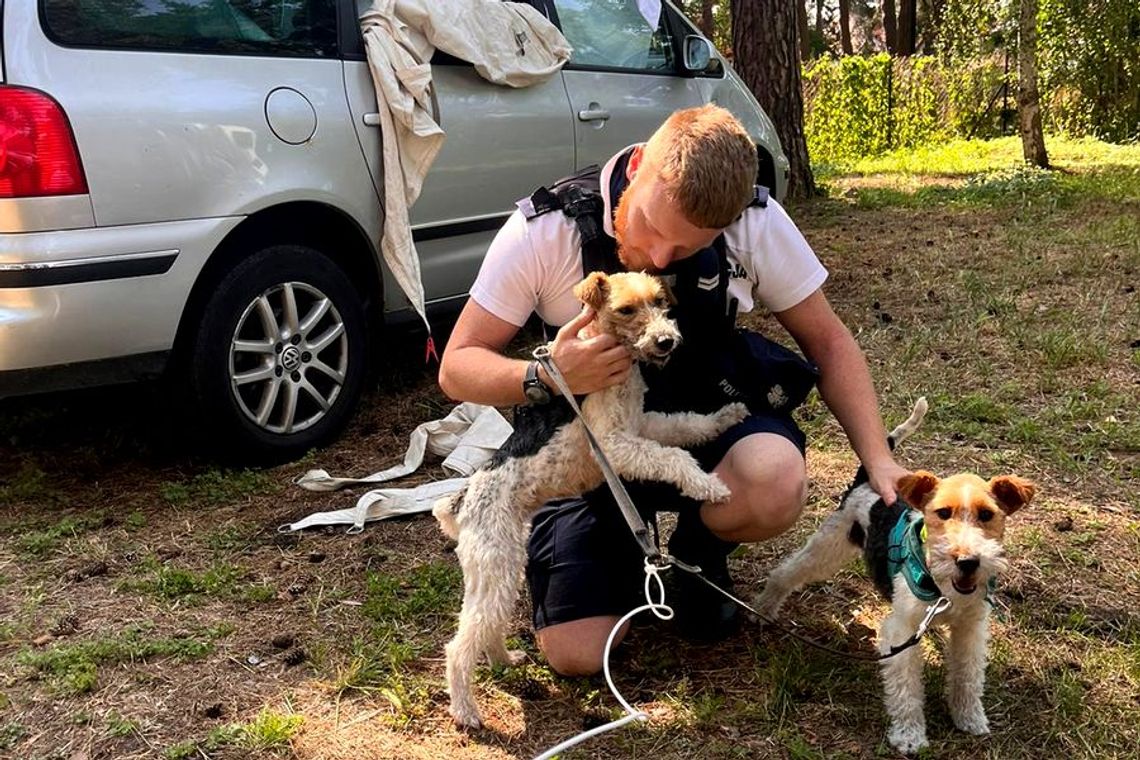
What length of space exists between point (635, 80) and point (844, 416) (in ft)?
12.5

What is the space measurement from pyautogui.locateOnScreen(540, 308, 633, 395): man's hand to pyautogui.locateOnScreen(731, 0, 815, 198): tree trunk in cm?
834

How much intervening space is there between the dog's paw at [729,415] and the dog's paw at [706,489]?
0.29m

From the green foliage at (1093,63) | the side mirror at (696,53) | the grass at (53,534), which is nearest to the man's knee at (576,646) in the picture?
the grass at (53,534)

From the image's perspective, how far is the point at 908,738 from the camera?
2.74m

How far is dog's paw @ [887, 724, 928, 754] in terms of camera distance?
8.95ft

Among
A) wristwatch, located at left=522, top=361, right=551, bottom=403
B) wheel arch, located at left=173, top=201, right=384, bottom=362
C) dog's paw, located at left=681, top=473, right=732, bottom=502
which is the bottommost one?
dog's paw, located at left=681, top=473, right=732, bottom=502

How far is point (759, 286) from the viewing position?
3.19 m

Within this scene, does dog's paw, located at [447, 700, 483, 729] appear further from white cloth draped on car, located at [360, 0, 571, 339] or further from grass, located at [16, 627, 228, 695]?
white cloth draped on car, located at [360, 0, 571, 339]

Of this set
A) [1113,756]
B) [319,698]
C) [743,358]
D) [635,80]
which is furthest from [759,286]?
[635,80]

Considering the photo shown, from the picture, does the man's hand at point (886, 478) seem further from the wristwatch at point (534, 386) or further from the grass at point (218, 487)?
the grass at point (218, 487)

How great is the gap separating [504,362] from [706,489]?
701mm

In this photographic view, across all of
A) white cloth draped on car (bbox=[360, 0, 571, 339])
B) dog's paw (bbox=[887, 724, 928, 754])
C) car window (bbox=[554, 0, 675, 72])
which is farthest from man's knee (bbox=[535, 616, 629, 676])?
car window (bbox=[554, 0, 675, 72])

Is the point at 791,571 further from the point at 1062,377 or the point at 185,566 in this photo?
the point at 1062,377

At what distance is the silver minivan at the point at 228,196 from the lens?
3.80 metres
